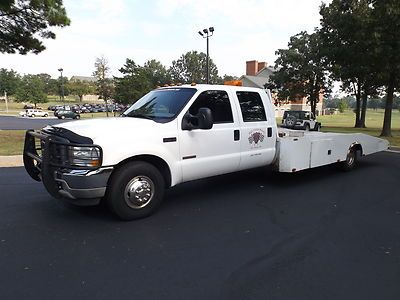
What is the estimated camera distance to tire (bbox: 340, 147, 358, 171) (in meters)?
8.12

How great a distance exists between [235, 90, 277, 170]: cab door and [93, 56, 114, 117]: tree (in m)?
37.7

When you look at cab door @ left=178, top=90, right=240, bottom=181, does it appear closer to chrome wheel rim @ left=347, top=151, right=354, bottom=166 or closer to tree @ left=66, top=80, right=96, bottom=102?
chrome wheel rim @ left=347, top=151, right=354, bottom=166

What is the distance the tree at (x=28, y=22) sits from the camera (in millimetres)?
13594

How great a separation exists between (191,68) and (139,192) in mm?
87542

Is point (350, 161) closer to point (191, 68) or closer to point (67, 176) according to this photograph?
point (67, 176)

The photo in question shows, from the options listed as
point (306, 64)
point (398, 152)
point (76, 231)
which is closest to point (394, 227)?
point (76, 231)

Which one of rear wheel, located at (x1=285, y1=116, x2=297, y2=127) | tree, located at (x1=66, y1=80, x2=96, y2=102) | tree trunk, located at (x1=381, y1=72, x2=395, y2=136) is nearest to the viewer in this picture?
tree trunk, located at (x1=381, y1=72, x2=395, y2=136)

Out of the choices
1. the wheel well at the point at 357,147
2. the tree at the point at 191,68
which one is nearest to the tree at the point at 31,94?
the tree at the point at 191,68

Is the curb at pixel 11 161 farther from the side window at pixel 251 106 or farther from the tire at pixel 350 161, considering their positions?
the tire at pixel 350 161

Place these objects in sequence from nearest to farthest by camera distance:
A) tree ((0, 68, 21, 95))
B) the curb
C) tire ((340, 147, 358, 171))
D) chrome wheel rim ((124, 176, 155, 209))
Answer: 1. chrome wheel rim ((124, 176, 155, 209))
2. tire ((340, 147, 358, 171))
3. the curb
4. tree ((0, 68, 21, 95))

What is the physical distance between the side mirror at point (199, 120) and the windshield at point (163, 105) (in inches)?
7.2

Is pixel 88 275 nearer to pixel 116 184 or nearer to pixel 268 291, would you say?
pixel 116 184

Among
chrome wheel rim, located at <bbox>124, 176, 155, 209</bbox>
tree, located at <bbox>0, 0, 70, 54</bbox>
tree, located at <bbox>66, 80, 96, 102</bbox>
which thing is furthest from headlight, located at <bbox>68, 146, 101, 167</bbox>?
tree, located at <bbox>66, 80, 96, 102</bbox>

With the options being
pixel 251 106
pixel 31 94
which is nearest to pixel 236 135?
pixel 251 106
